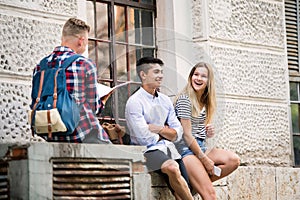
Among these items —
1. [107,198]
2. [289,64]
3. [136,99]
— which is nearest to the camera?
[107,198]

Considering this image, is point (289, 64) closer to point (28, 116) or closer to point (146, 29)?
Result: point (146, 29)

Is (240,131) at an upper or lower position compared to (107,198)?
upper

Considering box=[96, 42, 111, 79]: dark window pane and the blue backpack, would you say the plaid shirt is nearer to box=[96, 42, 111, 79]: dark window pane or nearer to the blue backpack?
the blue backpack

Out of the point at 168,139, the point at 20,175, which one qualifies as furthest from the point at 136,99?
the point at 20,175

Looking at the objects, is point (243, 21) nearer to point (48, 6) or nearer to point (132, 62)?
point (132, 62)

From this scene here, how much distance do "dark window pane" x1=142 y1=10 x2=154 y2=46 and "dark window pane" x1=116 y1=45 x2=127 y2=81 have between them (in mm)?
330

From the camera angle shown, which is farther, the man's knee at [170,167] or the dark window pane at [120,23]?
the dark window pane at [120,23]

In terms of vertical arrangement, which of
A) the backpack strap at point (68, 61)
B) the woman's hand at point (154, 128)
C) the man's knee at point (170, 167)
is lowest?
the man's knee at point (170, 167)

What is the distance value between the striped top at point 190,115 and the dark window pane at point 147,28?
1.22 metres

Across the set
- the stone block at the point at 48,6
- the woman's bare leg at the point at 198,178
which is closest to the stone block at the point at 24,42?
the stone block at the point at 48,6

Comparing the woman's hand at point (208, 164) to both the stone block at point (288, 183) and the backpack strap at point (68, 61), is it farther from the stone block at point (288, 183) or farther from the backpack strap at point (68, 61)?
the backpack strap at point (68, 61)

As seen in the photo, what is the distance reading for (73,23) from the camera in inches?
307

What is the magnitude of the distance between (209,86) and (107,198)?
6.60 feet

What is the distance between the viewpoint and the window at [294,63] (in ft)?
37.2
